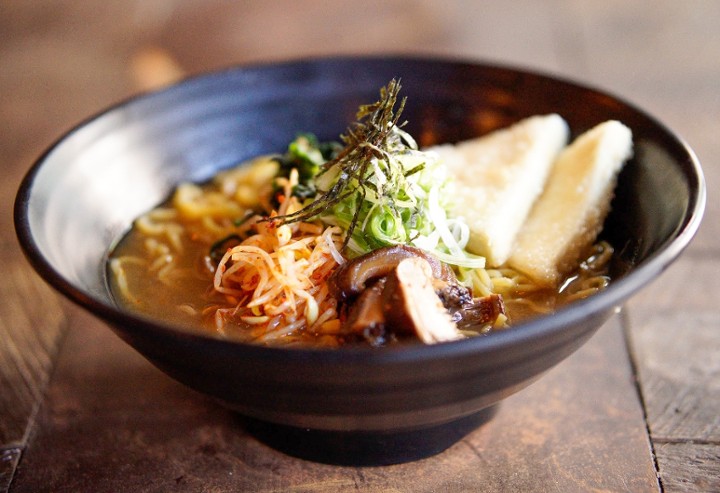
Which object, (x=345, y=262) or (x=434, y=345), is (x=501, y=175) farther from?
(x=434, y=345)

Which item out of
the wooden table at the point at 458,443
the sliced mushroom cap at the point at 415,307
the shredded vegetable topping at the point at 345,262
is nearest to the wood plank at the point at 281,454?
the wooden table at the point at 458,443

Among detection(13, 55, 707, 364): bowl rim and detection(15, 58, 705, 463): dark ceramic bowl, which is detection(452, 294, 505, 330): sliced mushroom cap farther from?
detection(13, 55, 707, 364): bowl rim

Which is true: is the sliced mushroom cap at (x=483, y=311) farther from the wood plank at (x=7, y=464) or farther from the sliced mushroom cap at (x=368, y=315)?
the wood plank at (x=7, y=464)

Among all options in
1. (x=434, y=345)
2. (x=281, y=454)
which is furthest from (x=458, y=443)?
(x=434, y=345)

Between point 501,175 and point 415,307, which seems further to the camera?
point 501,175

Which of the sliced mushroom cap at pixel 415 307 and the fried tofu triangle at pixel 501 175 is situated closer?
the sliced mushroom cap at pixel 415 307

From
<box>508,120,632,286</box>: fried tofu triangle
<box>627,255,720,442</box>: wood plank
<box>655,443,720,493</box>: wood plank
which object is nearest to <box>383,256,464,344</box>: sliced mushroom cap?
<box>508,120,632,286</box>: fried tofu triangle

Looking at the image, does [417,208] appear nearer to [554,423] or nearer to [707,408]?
[554,423]
